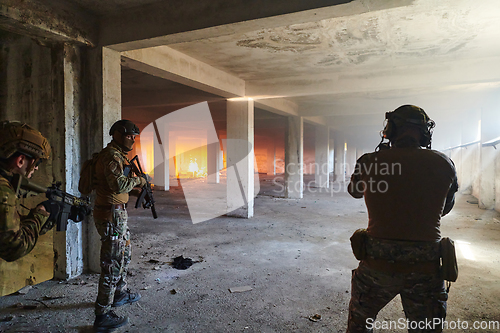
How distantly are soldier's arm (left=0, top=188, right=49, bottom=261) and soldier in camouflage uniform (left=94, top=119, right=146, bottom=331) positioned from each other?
965 mm

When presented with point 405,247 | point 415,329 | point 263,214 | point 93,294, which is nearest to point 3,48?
point 93,294

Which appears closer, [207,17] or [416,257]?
[416,257]

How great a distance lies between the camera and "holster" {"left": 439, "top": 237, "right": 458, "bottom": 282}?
1.66 meters

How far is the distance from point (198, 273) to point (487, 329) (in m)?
3.03

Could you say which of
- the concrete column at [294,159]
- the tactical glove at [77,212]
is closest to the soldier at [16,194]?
the tactical glove at [77,212]

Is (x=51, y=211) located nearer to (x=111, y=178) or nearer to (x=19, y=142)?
(x=19, y=142)

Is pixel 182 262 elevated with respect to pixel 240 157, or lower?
lower

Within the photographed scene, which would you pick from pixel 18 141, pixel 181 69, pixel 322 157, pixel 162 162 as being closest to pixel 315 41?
pixel 181 69

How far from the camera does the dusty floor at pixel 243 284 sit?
2775 mm

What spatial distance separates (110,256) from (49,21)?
8.29ft

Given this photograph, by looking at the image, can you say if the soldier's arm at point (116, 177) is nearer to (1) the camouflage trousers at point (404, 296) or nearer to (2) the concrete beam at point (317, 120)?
(1) the camouflage trousers at point (404, 296)

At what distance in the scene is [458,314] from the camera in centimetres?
292

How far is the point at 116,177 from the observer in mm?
2666

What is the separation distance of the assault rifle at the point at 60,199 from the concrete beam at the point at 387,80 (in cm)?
552
